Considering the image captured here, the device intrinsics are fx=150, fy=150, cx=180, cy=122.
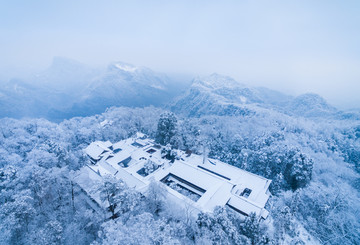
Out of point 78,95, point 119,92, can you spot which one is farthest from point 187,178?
point 78,95

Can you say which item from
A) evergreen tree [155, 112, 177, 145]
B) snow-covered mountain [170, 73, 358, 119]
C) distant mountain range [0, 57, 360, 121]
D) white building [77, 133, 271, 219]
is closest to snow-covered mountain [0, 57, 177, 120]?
distant mountain range [0, 57, 360, 121]

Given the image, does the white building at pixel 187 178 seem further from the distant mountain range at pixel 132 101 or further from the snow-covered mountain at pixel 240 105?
the snow-covered mountain at pixel 240 105

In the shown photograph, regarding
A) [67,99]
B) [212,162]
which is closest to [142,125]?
[212,162]

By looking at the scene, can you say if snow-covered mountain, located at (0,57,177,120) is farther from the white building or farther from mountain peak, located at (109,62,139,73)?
the white building

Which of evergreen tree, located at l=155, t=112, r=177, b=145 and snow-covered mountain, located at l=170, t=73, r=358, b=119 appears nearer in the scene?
evergreen tree, located at l=155, t=112, r=177, b=145

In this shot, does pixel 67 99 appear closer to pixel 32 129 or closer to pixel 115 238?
pixel 32 129
